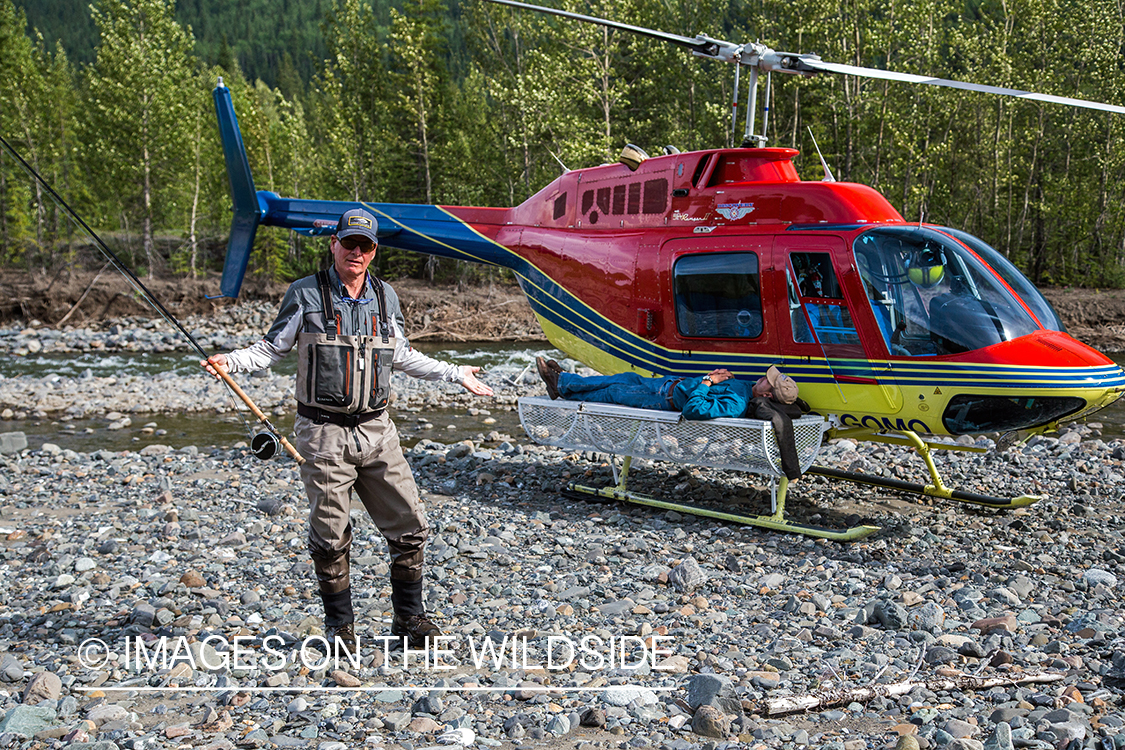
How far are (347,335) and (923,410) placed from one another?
190 inches

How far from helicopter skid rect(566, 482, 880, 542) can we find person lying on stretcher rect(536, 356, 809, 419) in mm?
888

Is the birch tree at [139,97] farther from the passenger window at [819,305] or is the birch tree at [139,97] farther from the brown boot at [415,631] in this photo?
the brown boot at [415,631]

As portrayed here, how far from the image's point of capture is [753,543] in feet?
23.6

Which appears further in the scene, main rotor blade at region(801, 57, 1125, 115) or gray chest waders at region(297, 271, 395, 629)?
main rotor blade at region(801, 57, 1125, 115)

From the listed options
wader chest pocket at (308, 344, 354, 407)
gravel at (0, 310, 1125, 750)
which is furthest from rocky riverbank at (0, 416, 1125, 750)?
wader chest pocket at (308, 344, 354, 407)

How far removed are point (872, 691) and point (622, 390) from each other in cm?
440

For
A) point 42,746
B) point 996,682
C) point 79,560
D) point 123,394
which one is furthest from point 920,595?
point 123,394

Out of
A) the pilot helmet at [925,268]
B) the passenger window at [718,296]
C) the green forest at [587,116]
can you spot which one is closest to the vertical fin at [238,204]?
the passenger window at [718,296]

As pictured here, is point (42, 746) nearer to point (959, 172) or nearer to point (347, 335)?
point (347, 335)

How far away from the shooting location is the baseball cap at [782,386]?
7.41 metres

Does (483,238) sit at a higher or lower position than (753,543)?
higher

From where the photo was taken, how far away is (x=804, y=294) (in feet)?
24.9

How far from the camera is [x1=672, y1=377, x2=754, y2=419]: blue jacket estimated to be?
7.54 meters

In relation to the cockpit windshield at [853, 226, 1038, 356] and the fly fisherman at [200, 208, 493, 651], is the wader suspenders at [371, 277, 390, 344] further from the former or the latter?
the cockpit windshield at [853, 226, 1038, 356]
